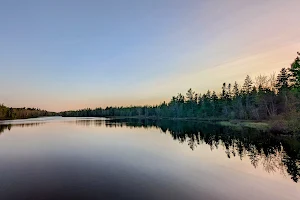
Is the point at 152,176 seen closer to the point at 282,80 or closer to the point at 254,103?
the point at 254,103

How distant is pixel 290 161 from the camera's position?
18469 mm

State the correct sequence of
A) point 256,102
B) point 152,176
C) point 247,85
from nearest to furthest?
point 152,176 < point 256,102 < point 247,85

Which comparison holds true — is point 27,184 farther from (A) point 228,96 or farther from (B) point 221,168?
(A) point 228,96

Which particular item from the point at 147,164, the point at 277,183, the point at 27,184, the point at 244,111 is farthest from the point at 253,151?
the point at 244,111

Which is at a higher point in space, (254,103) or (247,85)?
(247,85)

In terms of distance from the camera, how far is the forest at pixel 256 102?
4047 cm

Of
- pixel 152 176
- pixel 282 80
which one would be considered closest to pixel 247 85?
pixel 282 80

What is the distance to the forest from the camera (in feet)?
133

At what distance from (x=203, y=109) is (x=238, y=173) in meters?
93.4

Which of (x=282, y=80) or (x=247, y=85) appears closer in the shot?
(x=282, y=80)

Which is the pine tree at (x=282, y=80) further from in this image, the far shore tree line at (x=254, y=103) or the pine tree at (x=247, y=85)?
the pine tree at (x=247, y=85)

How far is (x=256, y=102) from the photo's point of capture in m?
68.0

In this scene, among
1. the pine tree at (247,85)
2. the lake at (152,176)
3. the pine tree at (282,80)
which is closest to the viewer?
the lake at (152,176)

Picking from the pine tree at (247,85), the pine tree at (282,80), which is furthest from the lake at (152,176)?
the pine tree at (247,85)
